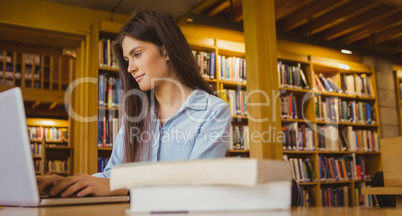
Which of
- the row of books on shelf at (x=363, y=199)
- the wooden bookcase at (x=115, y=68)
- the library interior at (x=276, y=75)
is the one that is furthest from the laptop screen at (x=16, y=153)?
the row of books on shelf at (x=363, y=199)

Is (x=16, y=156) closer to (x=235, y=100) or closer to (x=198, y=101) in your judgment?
(x=198, y=101)

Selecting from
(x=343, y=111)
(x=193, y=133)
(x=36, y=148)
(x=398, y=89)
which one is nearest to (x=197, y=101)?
(x=193, y=133)

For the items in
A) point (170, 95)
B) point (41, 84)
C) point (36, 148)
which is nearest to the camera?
point (170, 95)

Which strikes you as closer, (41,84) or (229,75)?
(229,75)

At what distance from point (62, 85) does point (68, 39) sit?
6.00 m

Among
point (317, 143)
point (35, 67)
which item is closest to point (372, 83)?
point (317, 143)

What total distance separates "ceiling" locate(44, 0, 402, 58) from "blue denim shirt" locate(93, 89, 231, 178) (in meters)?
2.82

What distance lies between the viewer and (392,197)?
2.32m

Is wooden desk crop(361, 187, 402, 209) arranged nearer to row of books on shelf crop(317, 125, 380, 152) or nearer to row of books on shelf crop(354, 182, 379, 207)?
row of books on shelf crop(317, 125, 380, 152)

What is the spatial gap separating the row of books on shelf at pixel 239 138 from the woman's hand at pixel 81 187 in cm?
345

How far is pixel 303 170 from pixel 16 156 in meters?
4.43

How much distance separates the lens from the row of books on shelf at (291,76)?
484 cm

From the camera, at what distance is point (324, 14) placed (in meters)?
5.13

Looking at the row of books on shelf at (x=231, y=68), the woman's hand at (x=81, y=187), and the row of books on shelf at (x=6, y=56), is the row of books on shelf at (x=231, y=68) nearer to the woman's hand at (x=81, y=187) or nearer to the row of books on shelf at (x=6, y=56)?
the woman's hand at (x=81, y=187)
